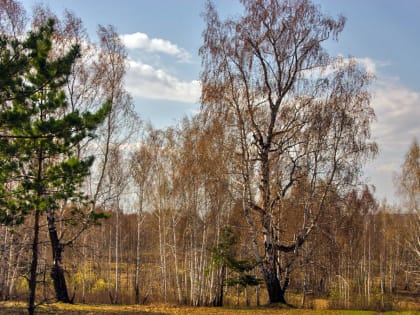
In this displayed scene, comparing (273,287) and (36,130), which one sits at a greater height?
(36,130)

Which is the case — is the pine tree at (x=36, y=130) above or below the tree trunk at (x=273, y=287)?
above

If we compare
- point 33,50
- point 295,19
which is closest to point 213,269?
point 295,19

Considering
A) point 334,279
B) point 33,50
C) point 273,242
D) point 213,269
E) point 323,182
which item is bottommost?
point 334,279

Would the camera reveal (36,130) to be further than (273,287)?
No

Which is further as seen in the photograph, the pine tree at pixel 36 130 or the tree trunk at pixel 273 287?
the tree trunk at pixel 273 287

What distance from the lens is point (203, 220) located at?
20047mm

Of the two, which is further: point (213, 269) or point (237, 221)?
point (237, 221)

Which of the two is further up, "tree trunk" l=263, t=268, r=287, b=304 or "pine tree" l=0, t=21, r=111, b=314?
"pine tree" l=0, t=21, r=111, b=314

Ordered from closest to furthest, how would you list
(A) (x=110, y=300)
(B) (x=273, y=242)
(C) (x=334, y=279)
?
(B) (x=273, y=242)
(A) (x=110, y=300)
(C) (x=334, y=279)

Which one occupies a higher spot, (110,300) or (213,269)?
(213,269)

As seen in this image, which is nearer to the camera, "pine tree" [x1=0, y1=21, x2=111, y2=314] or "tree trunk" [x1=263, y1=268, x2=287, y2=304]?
"pine tree" [x1=0, y1=21, x2=111, y2=314]

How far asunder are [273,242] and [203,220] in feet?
12.8

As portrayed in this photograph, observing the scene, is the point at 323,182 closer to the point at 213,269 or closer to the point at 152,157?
the point at 213,269

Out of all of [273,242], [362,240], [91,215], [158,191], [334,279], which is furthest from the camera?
[362,240]
